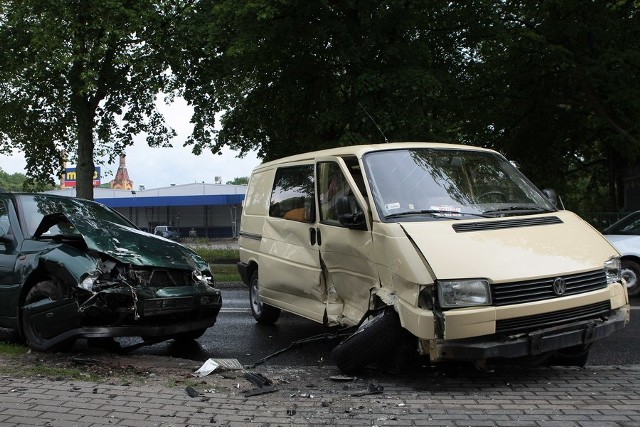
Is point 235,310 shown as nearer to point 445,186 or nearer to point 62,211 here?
point 62,211

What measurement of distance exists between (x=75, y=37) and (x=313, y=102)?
7262 millimetres

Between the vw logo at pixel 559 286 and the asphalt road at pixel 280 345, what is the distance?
1703mm

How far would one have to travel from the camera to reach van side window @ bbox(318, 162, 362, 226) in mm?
5801

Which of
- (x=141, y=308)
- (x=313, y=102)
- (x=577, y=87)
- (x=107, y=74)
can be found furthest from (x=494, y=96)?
(x=141, y=308)

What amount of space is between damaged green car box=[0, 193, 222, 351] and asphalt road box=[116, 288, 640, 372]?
1.00ft

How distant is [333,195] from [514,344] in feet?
8.23

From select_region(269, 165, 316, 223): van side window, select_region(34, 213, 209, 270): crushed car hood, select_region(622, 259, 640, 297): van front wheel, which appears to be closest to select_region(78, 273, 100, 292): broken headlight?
select_region(34, 213, 209, 270): crushed car hood

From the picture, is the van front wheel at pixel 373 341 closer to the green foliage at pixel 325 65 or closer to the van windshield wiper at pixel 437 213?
the van windshield wiper at pixel 437 213

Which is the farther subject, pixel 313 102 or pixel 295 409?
pixel 313 102

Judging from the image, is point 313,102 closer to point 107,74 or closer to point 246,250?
point 107,74

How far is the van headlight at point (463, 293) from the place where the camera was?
4.58 m

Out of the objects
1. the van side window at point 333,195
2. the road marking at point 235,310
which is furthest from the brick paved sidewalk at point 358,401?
the road marking at point 235,310

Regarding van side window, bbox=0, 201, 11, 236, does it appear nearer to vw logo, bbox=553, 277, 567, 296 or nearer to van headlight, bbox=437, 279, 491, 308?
van headlight, bbox=437, 279, 491, 308

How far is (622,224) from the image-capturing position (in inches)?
472
